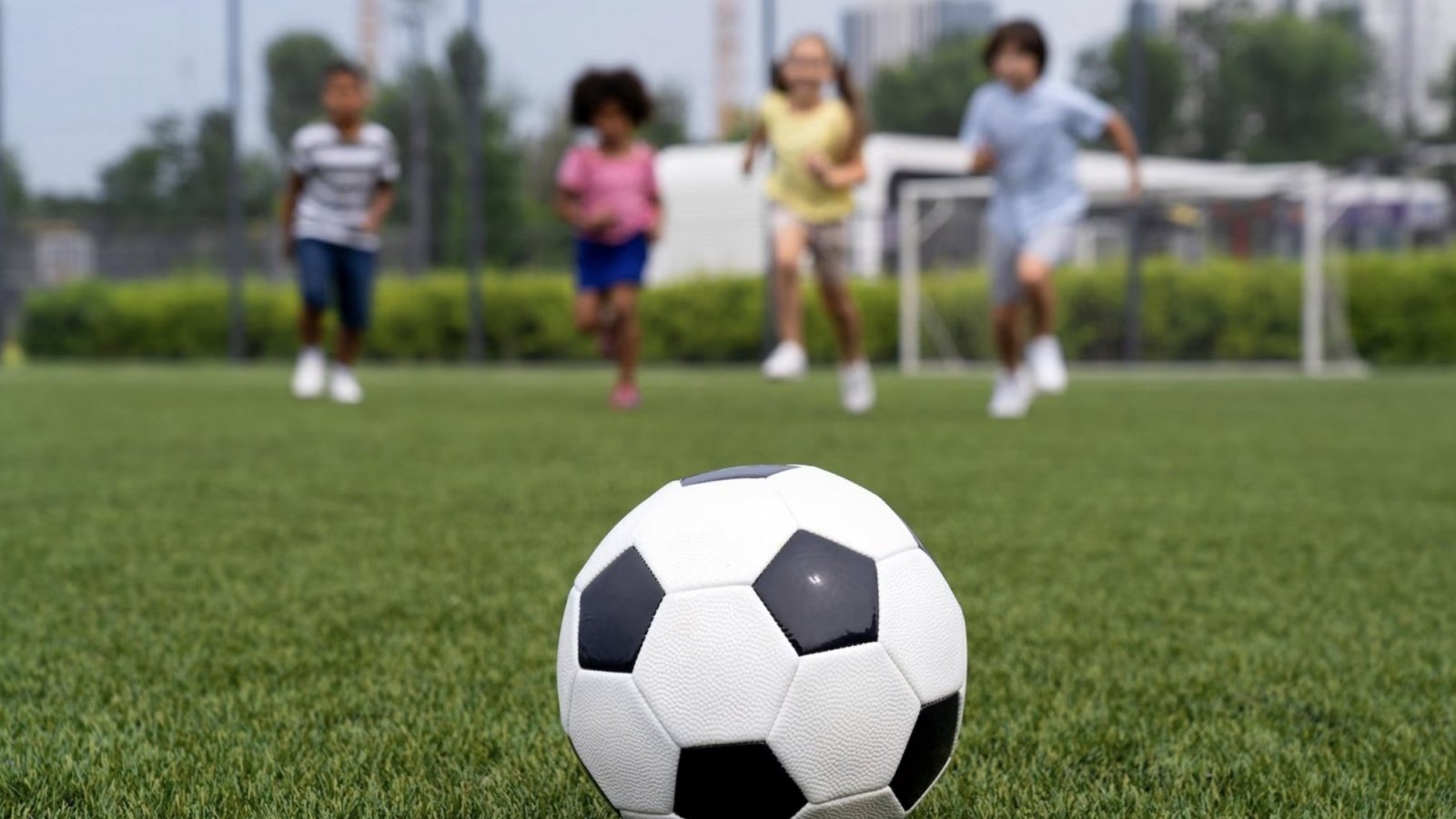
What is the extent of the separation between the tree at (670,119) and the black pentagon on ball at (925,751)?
129 ft

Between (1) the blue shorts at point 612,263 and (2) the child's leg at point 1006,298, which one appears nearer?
(2) the child's leg at point 1006,298

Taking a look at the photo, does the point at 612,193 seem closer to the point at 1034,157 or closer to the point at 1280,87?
the point at 1034,157

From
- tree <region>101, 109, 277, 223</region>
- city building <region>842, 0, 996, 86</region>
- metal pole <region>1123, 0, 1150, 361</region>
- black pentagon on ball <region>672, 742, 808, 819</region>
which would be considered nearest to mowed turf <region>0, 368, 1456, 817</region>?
black pentagon on ball <region>672, 742, 808, 819</region>

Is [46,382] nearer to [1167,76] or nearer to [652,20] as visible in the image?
[652,20]

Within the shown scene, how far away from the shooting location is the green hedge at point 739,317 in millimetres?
16688

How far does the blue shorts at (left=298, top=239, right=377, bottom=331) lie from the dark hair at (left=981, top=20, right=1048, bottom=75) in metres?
3.90

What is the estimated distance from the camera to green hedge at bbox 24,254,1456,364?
1669 cm

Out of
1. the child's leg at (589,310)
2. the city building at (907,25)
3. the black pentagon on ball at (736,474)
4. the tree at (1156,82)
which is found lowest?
the black pentagon on ball at (736,474)

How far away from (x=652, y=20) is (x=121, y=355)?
384 inches

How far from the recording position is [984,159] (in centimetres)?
742

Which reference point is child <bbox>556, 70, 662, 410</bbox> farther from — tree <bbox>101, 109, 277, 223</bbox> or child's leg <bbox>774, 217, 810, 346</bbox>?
tree <bbox>101, 109, 277, 223</bbox>

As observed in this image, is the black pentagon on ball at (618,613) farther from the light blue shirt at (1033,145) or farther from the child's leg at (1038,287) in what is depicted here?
the light blue shirt at (1033,145)

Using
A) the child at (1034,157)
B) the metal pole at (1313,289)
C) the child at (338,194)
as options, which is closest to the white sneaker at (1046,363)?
the child at (1034,157)

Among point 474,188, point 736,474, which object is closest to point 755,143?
point 736,474
